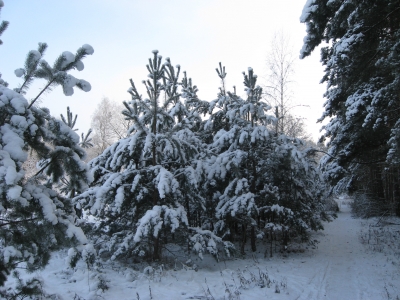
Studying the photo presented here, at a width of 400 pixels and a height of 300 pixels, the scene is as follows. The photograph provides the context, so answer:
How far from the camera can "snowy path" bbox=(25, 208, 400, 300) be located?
573cm

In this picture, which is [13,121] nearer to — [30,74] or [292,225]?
[30,74]

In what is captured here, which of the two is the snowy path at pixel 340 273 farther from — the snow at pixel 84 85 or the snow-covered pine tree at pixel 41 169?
the snow at pixel 84 85

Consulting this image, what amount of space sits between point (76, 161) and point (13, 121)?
74cm

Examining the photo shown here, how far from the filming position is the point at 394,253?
975 centimetres

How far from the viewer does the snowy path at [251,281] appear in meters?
5.73

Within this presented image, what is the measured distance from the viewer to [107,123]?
1315 inches

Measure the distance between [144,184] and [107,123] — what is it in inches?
1081

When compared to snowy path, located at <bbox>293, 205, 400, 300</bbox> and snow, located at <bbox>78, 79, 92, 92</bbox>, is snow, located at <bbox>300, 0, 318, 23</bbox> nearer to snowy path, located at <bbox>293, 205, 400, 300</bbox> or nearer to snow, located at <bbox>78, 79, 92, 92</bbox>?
snow, located at <bbox>78, 79, 92, 92</bbox>

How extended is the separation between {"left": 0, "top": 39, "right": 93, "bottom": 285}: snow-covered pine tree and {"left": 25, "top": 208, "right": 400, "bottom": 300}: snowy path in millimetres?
2646

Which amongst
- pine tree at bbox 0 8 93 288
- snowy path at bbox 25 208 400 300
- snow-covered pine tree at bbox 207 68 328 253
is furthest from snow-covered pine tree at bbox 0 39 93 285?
snow-covered pine tree at bbox 207 68 328 253

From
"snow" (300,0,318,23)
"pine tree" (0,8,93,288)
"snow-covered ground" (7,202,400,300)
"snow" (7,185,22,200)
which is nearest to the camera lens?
"snow" (7,185,22,200)

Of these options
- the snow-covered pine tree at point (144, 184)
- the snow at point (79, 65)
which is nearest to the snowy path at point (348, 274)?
the snow-covered pine tree at point (144, 184)

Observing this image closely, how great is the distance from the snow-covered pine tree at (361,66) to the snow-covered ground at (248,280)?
2.86 meters

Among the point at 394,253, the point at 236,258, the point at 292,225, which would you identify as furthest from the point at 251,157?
the point at 394,253
